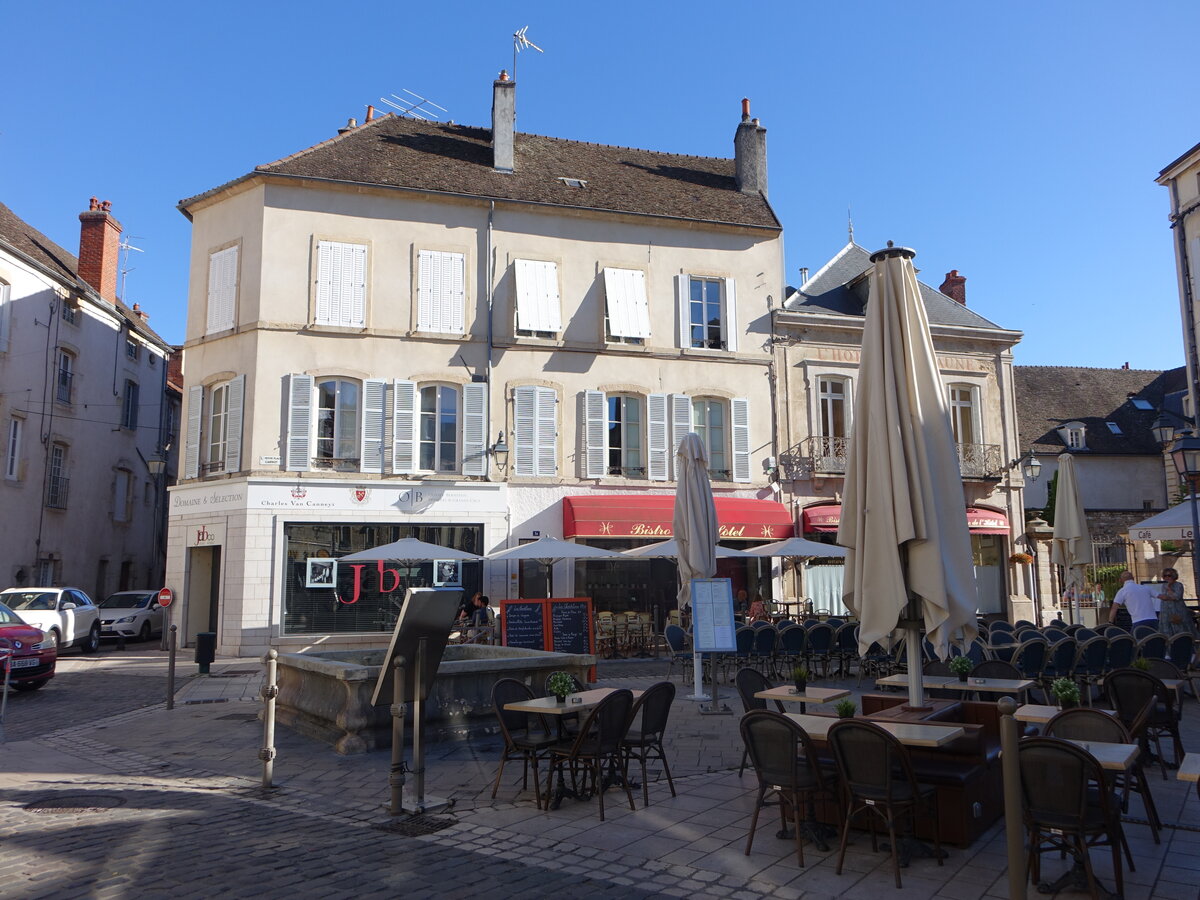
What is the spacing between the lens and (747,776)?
7320 mm

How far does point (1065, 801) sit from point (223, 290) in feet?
62.2

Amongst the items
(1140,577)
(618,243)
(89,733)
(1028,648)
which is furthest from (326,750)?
(1140,577)

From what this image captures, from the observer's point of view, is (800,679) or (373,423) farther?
(373,423)

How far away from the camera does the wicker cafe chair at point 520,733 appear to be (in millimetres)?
6664

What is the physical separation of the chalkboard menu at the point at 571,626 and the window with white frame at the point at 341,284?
8605 millimetres

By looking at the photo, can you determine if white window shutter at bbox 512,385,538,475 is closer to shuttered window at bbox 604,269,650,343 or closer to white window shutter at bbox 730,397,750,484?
shuttered window at bbox 604,269,650,343

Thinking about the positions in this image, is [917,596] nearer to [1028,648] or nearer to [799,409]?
[1028,648]

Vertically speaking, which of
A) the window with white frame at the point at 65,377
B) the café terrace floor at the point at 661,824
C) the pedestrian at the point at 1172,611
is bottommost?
the café terrace floor at the point at 661,824

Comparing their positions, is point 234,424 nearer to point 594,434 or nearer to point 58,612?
point 58,612

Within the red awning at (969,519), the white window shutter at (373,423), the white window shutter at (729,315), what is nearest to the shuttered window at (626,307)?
the white window shutter at (729,315)

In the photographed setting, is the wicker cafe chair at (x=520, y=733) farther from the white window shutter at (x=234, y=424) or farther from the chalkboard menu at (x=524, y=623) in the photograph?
the white window shutter at (x=234, y=424)

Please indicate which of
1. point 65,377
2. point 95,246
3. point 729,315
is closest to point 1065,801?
point 729,315

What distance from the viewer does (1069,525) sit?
48.8ft

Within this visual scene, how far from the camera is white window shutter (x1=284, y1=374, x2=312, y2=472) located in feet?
60.7
